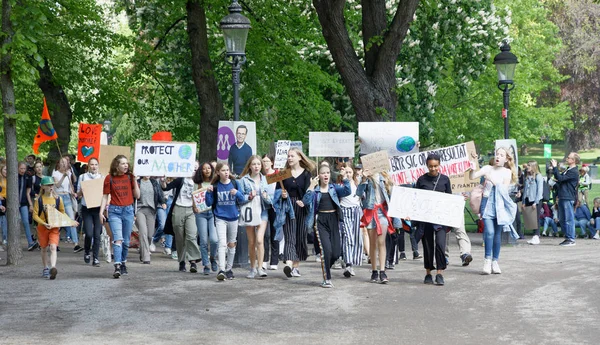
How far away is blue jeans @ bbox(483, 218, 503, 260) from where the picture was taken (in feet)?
52.6

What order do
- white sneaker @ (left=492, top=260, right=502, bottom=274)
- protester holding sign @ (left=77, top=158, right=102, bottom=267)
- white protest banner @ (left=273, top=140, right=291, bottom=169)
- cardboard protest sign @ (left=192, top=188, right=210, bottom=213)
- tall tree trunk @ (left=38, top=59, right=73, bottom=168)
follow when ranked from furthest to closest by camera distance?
tall tree trunk @ (left=38, top=59, right=73, bottom=168) < white protest banner @ (left=273, top=140, right=291, bottom=169) < protester holding sign @ (left=77, top=158, right=102, bottom=267) < cardboard protest sign @ (left=192, top=188, right=210, bottom=213) < white sneaker @ (left=492, top=260, right=502, bottom=274)

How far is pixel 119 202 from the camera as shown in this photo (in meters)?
16.4

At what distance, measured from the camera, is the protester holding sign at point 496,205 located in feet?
52.4

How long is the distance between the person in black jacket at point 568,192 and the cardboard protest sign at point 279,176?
7.63 meters

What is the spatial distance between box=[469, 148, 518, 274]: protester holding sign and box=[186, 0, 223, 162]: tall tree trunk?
1122cm

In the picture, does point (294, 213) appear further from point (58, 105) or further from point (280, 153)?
point (58, 105)

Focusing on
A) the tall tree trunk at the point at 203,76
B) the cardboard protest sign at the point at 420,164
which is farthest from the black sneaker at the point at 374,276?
the tall tree trunk at the point at 203,76

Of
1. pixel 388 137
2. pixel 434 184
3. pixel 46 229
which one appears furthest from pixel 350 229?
pixel 46 229

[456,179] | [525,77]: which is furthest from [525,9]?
[456,179]

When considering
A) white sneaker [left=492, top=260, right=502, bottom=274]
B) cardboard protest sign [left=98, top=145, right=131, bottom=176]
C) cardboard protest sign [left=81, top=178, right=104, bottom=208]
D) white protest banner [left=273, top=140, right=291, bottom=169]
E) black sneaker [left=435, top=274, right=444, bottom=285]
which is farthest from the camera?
white protest banner [left=273, top=140, right=291, bottom=169]

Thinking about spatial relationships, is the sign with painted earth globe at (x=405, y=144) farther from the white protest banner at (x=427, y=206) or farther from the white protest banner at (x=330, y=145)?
the white protest banner at (x=427, y=206)

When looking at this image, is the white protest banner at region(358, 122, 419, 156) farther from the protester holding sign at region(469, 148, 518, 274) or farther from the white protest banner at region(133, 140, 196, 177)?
the white protest banner at region(133, 140, 196, 177)

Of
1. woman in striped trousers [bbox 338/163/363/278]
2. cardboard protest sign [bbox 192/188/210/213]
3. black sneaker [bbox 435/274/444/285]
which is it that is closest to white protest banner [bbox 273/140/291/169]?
cardboard protest sign [bbox 192/188/210/213]

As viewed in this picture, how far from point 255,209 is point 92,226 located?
4056 millimetres
